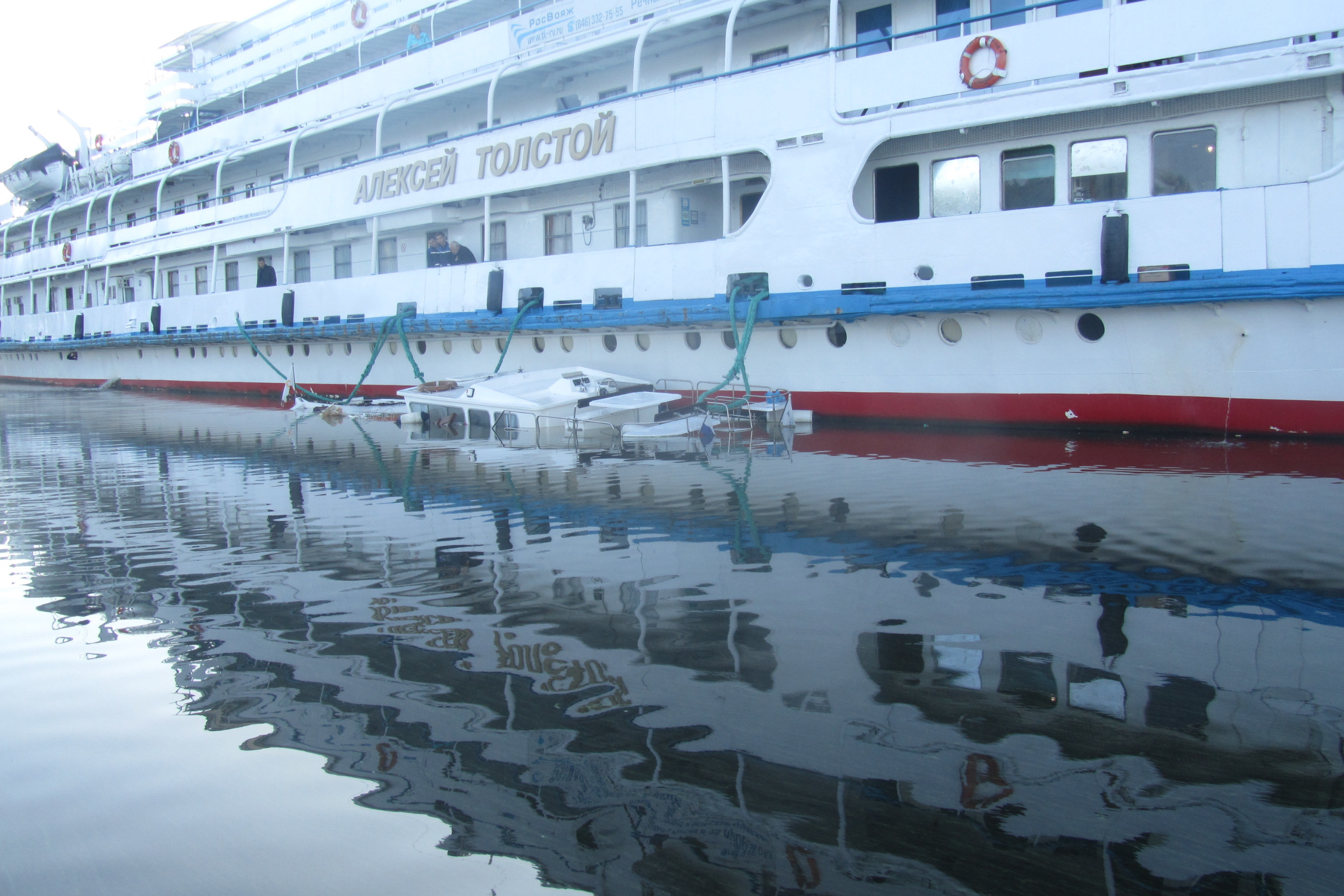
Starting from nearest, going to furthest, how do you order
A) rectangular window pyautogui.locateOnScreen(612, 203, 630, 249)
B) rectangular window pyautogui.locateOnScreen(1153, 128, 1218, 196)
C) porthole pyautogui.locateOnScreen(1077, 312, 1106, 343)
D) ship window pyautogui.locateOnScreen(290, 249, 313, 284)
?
rectangular window pyautogui.locateOnScreen(1153, 128, 1218, 196) → porthole pyautogui.locateOnScreen(1077, 312, 1106, 343) → rectangular window pyautogui.locateOnScreen(612, 203, 630, 249) → ship window pyautogui.locateOnScreen(290, 249, 313, 284)

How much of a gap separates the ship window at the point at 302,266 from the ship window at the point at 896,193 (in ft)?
53.0

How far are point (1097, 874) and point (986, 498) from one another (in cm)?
535

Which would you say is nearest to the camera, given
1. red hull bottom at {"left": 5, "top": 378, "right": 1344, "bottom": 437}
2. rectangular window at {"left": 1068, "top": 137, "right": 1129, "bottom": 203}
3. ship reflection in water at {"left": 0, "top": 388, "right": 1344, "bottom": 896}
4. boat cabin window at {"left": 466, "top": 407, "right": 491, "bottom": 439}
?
ship reflection in water at {"left": 0, "top": 388, "right": 1344, "bottom": 896}

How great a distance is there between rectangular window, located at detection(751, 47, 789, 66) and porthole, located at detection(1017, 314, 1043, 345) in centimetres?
606

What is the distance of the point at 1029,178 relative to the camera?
12.8m

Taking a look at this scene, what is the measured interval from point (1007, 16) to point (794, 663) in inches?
482

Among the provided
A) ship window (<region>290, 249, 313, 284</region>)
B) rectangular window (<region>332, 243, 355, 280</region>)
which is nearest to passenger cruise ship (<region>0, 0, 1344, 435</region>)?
rectangular window (<region>332, 243, 355, 280</region>)

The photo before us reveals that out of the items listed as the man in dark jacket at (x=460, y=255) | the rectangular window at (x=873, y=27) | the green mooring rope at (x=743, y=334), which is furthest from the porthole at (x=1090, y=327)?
the man in dark jacket at (x=460, y=255)

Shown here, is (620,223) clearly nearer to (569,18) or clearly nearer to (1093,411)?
Answer: (569,18)

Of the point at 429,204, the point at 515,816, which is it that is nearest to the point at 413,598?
the point at 515,816

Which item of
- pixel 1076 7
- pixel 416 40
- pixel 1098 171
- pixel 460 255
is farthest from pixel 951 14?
pixel 416 40

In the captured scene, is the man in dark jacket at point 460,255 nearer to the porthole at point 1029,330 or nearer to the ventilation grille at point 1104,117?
the ventilation grille at point 1104,117

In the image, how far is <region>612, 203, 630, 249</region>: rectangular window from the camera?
17656 millimetres

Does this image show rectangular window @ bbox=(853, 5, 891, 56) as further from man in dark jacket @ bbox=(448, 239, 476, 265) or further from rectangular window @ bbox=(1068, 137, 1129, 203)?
man in dark jacket @ bbox=(448, 239, 476, 265)
